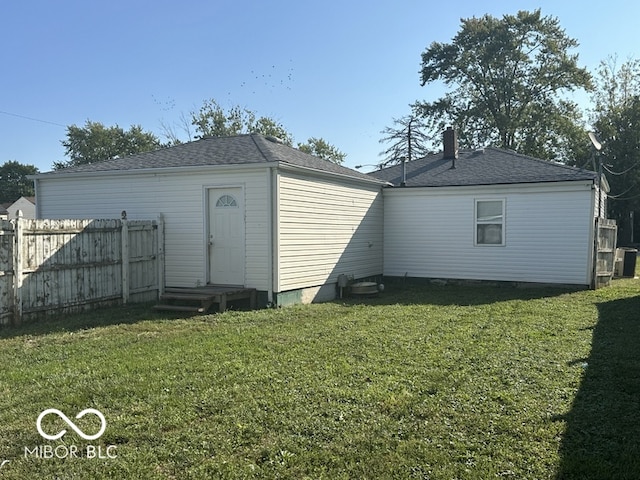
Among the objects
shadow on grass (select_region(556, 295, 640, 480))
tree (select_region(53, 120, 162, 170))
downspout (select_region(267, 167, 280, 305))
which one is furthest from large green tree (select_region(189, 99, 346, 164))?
shadow on grass (select_region(556, 295, 640, 480))

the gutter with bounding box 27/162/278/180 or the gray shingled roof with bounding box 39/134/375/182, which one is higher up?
the gray shingled roof with bounding box 39/134/375/182

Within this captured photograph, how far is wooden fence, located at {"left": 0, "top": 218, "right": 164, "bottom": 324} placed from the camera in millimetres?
7895

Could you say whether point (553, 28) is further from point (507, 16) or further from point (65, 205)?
point (65, 205)

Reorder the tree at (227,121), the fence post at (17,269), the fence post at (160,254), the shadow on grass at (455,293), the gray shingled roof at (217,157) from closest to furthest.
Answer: the fence post at (17,269)
the gray shingled roof at (217,157)
the fence post at (160,254)
the shadow on grass at (455,293)
the tree at (227,121)

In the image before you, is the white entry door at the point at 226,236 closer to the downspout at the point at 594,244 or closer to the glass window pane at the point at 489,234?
the glass window pane at the point at 489,234

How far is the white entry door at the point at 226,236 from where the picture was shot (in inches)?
399

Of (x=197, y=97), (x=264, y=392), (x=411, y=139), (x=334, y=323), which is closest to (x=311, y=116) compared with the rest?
(x=411, y=139)

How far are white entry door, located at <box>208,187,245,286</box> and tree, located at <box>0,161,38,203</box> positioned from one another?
67.1m

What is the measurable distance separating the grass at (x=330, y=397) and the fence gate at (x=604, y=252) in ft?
14.6

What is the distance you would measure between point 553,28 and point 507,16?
3209 mm

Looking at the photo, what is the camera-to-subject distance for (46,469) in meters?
3.28

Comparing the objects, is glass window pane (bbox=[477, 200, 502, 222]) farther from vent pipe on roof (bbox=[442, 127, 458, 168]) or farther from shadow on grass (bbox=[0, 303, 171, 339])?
shadow on grass (bbox=[0, 303, 171, 339])

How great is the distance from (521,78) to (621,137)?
7.43 metres

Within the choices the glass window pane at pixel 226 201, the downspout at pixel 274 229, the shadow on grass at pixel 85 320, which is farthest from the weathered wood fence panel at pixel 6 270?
the downspout at pixel 274 229
